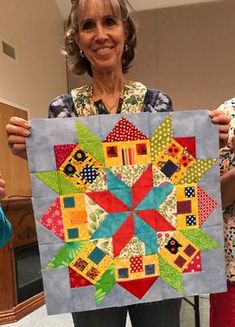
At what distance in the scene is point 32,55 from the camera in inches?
166

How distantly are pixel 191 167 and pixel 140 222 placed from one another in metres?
0.20

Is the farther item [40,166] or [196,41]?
[196,41]

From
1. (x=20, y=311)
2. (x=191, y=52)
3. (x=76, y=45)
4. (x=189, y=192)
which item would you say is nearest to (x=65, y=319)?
(x=20, y=311)

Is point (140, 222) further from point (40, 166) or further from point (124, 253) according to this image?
point (40, 166)

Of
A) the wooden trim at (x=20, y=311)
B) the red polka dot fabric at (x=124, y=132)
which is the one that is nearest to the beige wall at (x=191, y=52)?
the wooden trim at (x=20, y=311)

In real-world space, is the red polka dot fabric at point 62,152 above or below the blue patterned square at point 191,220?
above

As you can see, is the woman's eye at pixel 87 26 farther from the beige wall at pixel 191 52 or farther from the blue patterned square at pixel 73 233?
the beige wall at pixel 191 52

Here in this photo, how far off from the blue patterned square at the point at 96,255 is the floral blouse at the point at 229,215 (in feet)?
1.26

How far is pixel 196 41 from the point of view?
4.57 metres

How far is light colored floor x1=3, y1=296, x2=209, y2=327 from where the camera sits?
241 cm

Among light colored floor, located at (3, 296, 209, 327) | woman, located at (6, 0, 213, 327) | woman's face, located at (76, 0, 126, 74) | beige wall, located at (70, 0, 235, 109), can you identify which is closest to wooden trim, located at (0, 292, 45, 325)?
light colored floor, located at (3, 296, 209, 327)

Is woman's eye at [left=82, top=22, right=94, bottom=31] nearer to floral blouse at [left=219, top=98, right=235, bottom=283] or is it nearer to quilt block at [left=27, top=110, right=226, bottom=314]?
quilt block at [left=27, top=110, right=226, bottom=314]

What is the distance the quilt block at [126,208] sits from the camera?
0.98 metres

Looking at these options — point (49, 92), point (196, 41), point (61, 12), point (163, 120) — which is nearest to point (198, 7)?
point (196, 41)
